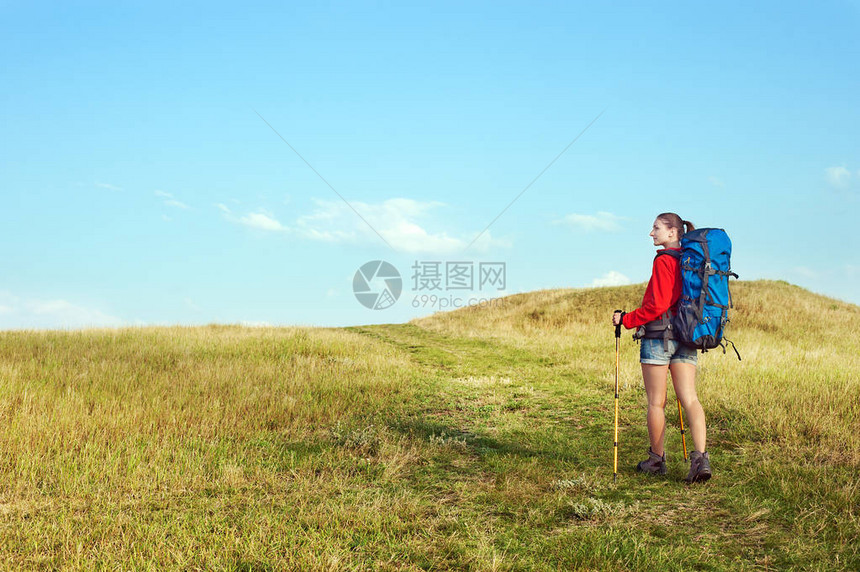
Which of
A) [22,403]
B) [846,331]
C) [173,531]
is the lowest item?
[173,531]

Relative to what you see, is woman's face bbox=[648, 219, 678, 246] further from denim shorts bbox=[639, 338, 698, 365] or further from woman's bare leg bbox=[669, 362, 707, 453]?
woman's bare leg bbox=[669, 362, 707, 453]

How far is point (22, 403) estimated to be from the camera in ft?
29.1

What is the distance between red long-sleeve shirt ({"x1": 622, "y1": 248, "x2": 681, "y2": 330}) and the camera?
631 cm

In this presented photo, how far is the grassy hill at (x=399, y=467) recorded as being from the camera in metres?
4.84

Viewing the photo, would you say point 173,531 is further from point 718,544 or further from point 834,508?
point 834,508

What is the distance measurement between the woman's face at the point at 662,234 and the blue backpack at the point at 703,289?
192 millimetres

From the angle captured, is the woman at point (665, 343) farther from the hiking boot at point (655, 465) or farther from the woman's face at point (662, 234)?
the hiking boot at point (655, 465)

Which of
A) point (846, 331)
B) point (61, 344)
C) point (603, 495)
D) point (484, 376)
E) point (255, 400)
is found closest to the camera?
point (603, 495)

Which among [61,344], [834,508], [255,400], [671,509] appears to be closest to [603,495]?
[671,509]

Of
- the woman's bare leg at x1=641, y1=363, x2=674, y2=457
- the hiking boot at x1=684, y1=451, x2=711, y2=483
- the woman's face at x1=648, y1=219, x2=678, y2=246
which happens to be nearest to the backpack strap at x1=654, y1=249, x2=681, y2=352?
the woman's face at x1=648, y1=219, x2=678, y2=246

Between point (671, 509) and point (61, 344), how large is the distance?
1619cm

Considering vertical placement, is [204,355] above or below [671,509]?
above

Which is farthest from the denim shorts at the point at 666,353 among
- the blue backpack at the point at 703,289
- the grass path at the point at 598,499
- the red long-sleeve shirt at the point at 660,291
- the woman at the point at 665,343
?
the grass path at the point at 598,499

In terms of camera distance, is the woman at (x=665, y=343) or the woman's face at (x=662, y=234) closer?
the woman at (x=665, y=343)
